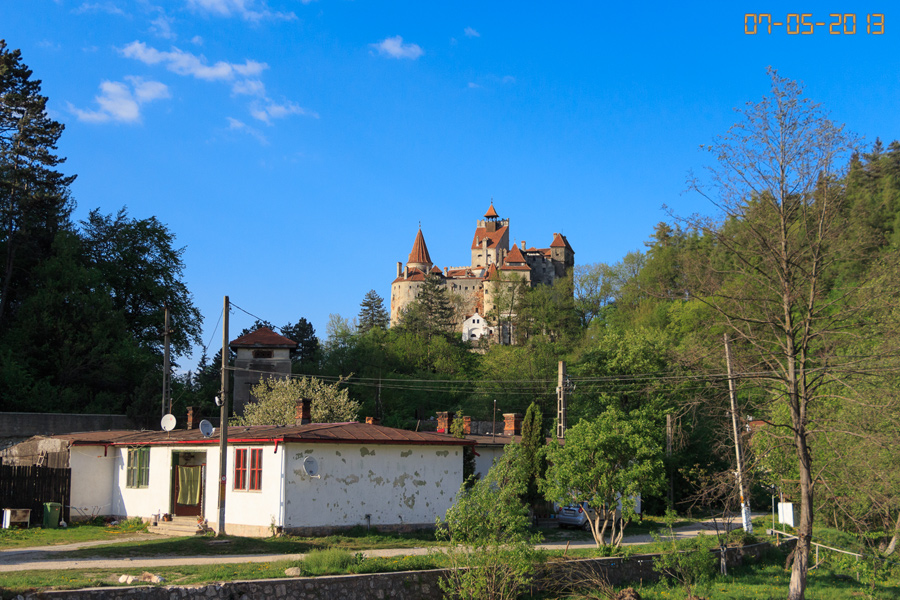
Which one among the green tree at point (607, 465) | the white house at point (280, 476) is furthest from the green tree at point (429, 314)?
the green tree at point (607, 465)

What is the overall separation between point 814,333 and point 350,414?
25790mm

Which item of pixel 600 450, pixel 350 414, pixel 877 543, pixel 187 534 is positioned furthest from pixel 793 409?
pixel 350 414

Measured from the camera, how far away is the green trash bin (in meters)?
23.1

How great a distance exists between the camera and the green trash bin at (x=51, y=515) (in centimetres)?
2306

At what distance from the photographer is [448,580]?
13906mm

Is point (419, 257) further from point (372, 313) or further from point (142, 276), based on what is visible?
point (142, 276)

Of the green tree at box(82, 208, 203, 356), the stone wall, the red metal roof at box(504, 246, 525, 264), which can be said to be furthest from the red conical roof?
the stone wall

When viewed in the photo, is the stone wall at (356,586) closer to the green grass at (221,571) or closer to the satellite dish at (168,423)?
the green grass at (221,571)

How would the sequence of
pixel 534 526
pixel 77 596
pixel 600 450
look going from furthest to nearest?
pixel 534 526, pixel 600 450, pixel 77 596

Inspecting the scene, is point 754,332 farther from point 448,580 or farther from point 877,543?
point 877,543

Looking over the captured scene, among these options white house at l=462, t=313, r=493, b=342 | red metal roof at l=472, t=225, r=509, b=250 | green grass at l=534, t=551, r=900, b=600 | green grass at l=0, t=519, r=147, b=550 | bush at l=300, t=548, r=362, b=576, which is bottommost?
green grass at l=534, t=551, r=900, b=600

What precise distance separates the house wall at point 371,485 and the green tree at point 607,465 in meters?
5.42

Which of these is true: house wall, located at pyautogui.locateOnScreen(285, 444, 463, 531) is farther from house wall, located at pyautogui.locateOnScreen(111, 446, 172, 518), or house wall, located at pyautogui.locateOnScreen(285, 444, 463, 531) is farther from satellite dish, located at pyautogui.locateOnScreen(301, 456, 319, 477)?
house wall, located at pyautogui.locateOnScreen(111, 446, 172, 518)

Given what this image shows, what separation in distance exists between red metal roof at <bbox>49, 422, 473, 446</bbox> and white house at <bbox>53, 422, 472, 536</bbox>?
37 millimetres
